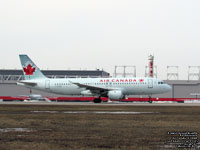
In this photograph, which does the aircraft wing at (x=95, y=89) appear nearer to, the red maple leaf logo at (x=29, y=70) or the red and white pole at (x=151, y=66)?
the red maple leaf logo at (x=29, y=70)

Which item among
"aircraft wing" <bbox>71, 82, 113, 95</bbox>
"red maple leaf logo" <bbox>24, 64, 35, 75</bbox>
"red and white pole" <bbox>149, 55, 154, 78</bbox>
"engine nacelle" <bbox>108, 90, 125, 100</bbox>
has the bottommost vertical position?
"engine nacelle" <bbox>108, 90, 125, 100</bbox>

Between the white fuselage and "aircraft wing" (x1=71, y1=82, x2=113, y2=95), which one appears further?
the white fuselage

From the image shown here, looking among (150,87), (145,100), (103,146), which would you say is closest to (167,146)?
(103,146)

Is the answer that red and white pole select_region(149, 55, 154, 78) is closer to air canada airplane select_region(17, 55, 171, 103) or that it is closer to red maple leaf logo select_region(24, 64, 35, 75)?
air canada airplane select_region(17, 55, 171, 103)

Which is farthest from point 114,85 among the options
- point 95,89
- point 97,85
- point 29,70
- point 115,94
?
A: point 29,70

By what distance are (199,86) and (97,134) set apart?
83590 mm

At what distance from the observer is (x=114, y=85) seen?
6788 centimetres

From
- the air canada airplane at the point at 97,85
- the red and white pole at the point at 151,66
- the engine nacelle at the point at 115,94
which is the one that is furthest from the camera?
the red and white pole at the point at 151,66

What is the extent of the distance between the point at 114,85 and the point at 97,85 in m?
3.05

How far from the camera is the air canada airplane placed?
66625 millimetres

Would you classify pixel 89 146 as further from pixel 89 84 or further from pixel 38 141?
pixel 89 84

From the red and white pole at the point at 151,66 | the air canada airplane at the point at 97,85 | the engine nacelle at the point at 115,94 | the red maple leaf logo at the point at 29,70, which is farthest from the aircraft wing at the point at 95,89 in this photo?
the red and white pole at the point at 151,66

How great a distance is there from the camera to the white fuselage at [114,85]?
66.8m

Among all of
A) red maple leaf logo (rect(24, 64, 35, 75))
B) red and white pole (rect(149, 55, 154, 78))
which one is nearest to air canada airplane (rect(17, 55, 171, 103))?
red maple leaf logo (rect(24, 64, 35, 75))
